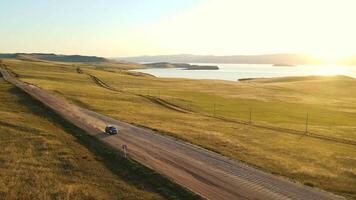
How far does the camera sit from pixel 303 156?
4828cm

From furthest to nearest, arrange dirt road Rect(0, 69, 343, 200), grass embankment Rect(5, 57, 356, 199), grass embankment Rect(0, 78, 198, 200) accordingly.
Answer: grass embankment Rect(5, 57, 356, 199) → dirt road Rect(0, 69, 343, 200) → grass embankment Rect(0, 78, 198, 200)

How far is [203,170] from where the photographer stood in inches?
1537

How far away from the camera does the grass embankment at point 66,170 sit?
103 feet

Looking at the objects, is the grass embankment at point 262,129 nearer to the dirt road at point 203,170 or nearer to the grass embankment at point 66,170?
the dirt road at point 203,170

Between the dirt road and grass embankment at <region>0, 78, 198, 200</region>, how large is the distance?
207 centimetres

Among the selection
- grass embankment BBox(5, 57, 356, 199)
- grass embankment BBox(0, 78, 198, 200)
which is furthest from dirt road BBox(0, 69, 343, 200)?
grass embankment BBox(5, 57, 356, 199)

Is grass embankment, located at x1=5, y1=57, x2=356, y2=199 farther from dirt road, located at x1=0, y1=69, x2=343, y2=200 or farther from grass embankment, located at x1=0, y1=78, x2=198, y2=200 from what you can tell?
grass embankment, located at x1=0, y1=78, x2=198, y2=200

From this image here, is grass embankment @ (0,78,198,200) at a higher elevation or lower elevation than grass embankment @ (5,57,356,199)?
higher

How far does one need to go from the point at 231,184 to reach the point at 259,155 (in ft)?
41.5

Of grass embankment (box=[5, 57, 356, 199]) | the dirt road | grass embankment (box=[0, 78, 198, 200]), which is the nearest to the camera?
grass embankment (box=[0, 78, 198, 200])

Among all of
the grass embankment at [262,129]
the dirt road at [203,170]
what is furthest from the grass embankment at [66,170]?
the grass embankment at [262,129]

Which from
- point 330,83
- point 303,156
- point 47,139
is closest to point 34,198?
point 47,139

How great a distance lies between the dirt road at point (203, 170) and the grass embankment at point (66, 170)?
207 cm

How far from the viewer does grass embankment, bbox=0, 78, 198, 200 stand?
3139 cm
